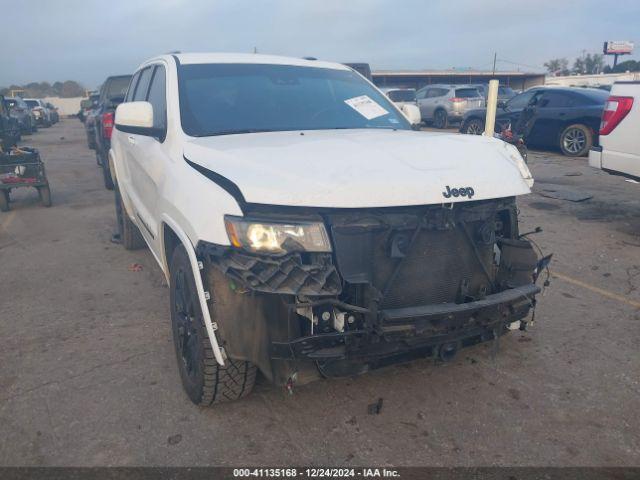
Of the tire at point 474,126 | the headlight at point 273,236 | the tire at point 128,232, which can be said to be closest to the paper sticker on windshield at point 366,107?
the headlight at point 273,236

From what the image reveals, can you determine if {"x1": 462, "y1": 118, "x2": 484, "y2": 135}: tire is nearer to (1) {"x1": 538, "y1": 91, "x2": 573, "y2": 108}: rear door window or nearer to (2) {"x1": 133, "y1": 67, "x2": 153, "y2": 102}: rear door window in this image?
(1) {"x1": 538, "y1": 91, "x2": 573, "y2": 108}: rear door window

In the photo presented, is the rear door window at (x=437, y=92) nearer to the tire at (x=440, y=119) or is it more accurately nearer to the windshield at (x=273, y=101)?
the tire at (x=440, y=119)

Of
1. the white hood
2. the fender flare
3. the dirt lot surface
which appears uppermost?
the white hood

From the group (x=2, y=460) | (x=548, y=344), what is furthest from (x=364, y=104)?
(x=2, y=460)

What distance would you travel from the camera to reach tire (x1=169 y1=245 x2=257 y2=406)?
8.98 ft

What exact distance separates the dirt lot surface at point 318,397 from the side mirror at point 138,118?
150 centimetres

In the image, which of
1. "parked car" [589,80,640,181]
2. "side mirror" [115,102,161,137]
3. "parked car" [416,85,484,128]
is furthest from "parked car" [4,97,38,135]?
"parked car" [589,80,640,181]

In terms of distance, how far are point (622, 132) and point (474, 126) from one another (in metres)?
9.93

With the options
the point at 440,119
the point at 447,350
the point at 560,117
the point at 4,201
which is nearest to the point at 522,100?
the point at 560,117

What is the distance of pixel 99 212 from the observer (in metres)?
8.17

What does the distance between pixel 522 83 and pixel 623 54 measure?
3367cm

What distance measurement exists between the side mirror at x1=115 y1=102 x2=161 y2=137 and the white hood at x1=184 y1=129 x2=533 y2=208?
41cm

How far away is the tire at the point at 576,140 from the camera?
12.3 metres

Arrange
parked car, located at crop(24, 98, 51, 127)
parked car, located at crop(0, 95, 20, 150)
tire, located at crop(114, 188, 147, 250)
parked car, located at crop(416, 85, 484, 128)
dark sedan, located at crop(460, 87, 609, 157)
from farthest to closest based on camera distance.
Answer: parked car, located at crop(24, 98, 51, 127)
parked car, located at crop(416, 85, 484, 128)
dark sedan, located at crop(460, 87, 609, 157)
parked car, located at crop(0, 95, 20, 150)
tire, located at crop(114, 188, 147, 250)
